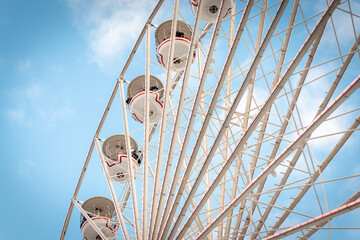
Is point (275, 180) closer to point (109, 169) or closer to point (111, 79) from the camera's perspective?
point (111, 79)

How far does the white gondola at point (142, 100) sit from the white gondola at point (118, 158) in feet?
6.16

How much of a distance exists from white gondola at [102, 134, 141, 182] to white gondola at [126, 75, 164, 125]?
6.16ft

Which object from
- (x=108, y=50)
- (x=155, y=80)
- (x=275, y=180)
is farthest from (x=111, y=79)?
(x=155, y=80)

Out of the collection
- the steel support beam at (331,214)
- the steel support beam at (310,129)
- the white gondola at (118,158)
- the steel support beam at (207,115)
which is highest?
the white gondola at (118,158)

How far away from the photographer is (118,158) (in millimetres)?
20406

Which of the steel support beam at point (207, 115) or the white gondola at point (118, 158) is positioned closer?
the steel support beam at point (207, 115)

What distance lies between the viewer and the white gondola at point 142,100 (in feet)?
62.0

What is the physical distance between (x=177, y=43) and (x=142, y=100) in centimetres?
286

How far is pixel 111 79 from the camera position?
7369cm


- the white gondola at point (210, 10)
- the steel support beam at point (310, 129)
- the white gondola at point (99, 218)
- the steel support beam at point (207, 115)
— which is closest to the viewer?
the steel support beam at point (310, 129)

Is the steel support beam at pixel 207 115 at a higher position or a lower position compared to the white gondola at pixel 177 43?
lower

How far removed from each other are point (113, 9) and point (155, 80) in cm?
5481

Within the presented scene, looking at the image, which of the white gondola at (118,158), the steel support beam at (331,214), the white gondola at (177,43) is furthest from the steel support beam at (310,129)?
the white gondola at (118,158)

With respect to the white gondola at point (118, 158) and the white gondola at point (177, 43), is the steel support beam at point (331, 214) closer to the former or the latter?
the white gondola at point (177, 43)
